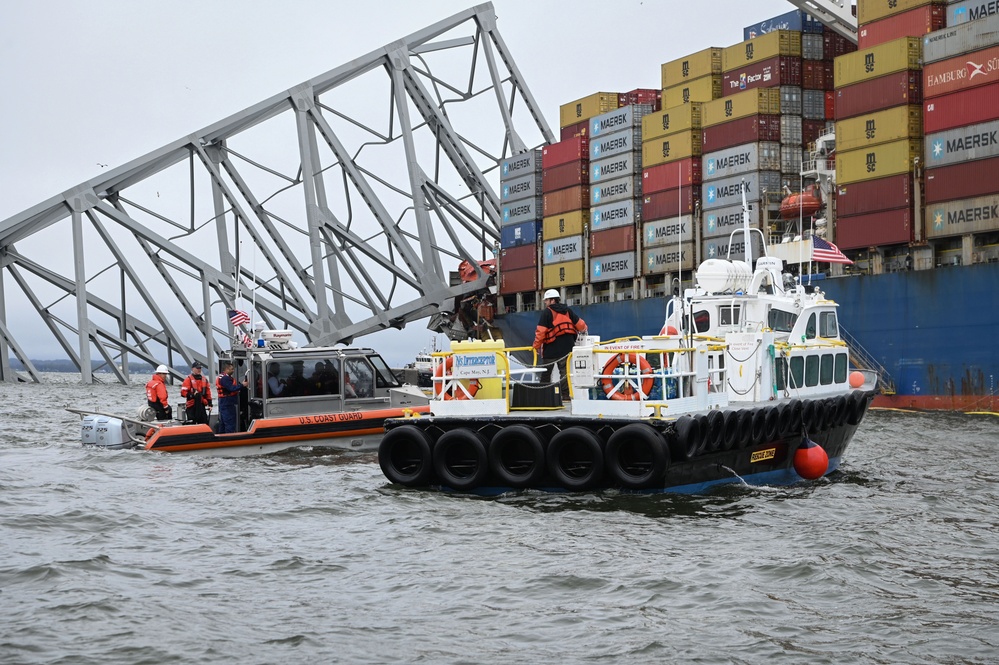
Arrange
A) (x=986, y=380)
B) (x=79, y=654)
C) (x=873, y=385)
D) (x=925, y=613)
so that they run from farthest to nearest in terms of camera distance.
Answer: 1. (x=986, y=380)
2. (x=873, y=385)
3. (x=925, y=613)
4. (x=79, y=654)

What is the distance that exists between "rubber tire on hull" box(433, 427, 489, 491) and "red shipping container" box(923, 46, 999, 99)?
82.2 ft

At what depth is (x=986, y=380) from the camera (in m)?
31.6

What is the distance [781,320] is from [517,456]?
5744mm

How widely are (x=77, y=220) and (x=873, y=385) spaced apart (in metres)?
40.6

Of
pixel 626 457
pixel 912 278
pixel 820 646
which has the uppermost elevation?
pixel 912 278

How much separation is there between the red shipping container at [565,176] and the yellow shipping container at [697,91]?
17.4ft

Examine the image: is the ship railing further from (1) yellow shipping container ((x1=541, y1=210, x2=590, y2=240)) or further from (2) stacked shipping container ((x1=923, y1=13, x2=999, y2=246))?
(1) yellow shipping container ((x1=541, y1=210, x2=590, y2=240))

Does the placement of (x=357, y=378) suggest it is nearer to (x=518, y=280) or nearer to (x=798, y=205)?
(x=798, y=205)

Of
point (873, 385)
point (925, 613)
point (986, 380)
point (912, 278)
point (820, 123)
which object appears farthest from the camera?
point (820, 123)

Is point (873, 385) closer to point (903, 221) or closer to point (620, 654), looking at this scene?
point (620, 654)

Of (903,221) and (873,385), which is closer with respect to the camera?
(873,385)

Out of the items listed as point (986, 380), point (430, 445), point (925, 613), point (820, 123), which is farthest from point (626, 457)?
point (820, 123)

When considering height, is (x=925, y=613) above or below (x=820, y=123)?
below

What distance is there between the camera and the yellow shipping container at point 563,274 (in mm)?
50688
